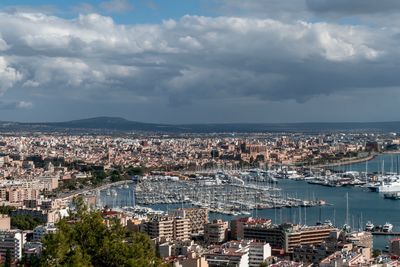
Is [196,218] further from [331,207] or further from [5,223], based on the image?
[331,207]

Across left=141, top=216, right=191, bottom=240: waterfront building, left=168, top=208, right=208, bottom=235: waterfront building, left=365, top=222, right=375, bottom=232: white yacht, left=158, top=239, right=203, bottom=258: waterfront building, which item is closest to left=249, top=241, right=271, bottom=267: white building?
left=158, top=239, right=203, bottom=258: waterfront building

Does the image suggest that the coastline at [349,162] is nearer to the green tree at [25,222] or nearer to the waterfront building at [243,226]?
the green tree at [25,222]

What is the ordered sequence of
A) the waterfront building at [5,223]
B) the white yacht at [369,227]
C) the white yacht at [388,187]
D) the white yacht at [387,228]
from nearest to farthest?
the waterfront building at [5,223], the white yacht at [387,228], the white yacht at [369,227], the white yacht at [388,187]

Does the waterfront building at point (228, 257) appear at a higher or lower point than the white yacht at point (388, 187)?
higher

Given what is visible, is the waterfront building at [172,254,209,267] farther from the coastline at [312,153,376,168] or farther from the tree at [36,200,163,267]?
the coastline at [312,153,376,168]

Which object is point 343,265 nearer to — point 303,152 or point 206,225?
point 206,225

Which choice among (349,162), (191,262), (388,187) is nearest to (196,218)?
(191,262)

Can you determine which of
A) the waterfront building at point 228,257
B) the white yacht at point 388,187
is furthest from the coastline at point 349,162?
the waterfront building at point 228,257

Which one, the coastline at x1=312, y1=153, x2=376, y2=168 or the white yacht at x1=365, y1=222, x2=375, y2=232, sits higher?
the coastline at x1=312, y1=153, x2=376, y2=168
